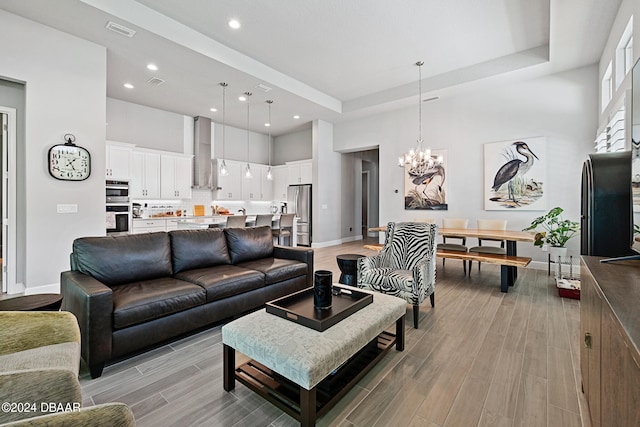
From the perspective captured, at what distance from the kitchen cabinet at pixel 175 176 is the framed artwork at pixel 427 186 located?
541cm

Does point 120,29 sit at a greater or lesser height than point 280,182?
greater

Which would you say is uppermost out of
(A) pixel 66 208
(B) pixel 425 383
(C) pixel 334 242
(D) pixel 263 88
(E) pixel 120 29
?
(D) pixel 263 88

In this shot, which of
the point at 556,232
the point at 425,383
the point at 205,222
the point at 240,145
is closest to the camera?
the point at 425,383

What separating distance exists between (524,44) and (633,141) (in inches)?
150

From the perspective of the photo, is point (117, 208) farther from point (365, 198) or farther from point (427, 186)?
point (365, 198)

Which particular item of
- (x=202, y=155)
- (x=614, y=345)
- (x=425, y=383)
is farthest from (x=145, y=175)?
(x=614, y=345)

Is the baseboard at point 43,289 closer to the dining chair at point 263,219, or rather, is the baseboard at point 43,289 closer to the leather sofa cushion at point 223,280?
the leather sofa cushion at point 223,280

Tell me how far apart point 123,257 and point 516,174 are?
6.17 meters

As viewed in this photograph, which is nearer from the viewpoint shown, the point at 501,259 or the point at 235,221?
the point at 501,259

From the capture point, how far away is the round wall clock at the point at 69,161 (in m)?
3.62

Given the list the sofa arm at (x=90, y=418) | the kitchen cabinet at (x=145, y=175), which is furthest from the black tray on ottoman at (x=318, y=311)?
the kitchen cabinet at (x=145, y=175)

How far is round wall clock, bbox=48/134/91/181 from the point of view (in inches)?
142

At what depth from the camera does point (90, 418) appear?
691 millimetres

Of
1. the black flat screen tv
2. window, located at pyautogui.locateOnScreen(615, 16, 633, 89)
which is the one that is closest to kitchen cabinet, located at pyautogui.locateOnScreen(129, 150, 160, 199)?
the black flat screen tv
